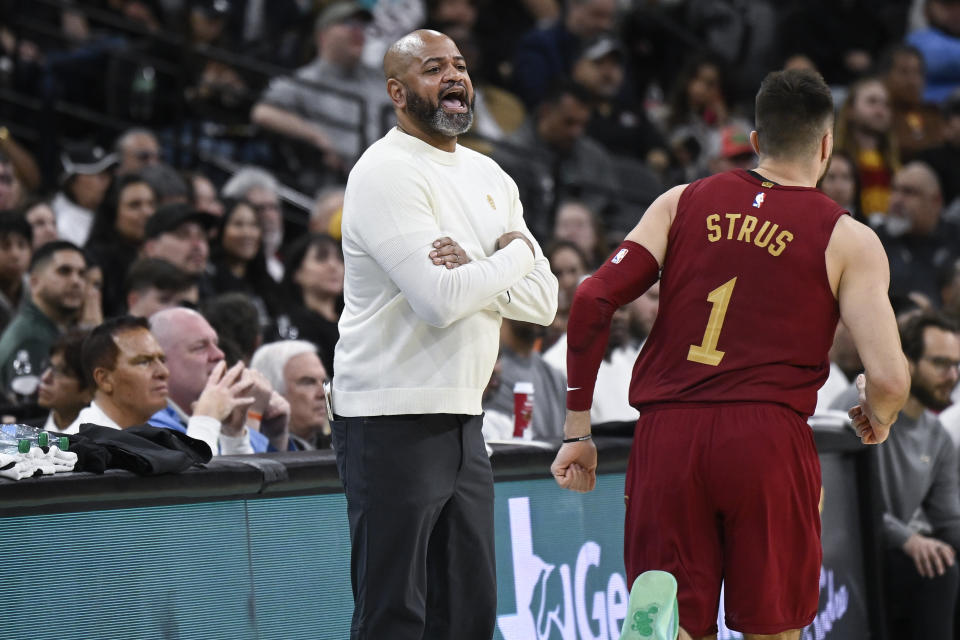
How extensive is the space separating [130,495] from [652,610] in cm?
164

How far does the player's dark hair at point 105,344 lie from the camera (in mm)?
5566

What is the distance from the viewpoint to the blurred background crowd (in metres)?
7.38

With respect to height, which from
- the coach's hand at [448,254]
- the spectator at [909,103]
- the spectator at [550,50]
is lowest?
the coach's hand at [448,254]

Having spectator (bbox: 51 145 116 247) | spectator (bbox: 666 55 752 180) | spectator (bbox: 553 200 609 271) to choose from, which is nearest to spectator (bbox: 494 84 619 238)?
spectator (bbox: 553 200 609 271)

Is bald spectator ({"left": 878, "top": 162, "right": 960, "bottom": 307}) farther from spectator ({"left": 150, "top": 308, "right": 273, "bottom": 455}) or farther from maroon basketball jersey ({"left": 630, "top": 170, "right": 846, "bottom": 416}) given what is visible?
maroon basketball jersey ({"left": 630, "top": 170, "right": 846, "bottom": 416})

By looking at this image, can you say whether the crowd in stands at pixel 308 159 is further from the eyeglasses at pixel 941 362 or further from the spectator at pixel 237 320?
the eyeglasses at pixel 941 362

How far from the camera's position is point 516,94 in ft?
41.5

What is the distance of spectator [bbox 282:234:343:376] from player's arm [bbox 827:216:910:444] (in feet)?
14.6

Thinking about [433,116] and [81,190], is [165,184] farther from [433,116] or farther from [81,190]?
[433,116]

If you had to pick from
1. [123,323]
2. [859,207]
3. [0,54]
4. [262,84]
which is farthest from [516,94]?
[123,323]

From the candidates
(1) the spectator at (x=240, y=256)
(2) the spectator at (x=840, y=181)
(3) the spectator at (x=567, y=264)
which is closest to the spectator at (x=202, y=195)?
(1) the spectator at (x=240, y=256)

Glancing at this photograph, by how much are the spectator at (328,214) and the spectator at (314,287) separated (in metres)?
0.95

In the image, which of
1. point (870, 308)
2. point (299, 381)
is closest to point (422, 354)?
point (870, 308)

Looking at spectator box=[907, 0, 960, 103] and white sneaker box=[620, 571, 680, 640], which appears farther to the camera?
spectator box=[907, 0, 960, 103]
